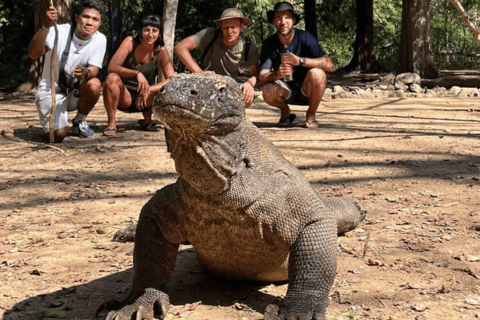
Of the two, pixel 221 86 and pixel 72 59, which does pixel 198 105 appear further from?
pixel 72 59

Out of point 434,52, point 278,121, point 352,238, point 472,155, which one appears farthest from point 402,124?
point 434,52

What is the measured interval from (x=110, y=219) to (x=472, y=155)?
11.5ft

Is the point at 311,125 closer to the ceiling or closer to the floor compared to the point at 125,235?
closer to the ceiling

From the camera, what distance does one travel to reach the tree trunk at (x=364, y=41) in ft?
62.0

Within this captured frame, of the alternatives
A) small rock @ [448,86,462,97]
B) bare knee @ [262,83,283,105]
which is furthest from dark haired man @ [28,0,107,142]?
small rock @ [448,86,462,97]

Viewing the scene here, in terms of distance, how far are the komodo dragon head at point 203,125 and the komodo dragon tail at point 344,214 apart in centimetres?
150

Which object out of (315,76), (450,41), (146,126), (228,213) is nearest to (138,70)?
(146,126)

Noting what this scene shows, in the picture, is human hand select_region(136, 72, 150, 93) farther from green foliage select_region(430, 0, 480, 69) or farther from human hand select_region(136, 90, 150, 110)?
green foliage select_region(430, 0, 480, 69)

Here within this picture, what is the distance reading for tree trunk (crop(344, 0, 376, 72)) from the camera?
1891 cm

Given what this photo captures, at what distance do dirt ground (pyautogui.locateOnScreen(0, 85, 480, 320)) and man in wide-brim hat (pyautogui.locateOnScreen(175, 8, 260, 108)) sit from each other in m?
0.97

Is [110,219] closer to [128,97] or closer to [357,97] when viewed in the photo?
[128,97]

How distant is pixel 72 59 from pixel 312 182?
360 centimetres

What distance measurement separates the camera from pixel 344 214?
3.94 meters

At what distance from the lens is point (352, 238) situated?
3.95 meters
